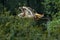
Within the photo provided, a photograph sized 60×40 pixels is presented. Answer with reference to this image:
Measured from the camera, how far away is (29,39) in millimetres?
6211

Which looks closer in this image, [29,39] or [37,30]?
[29,39]

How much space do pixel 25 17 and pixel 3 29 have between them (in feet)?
2.58

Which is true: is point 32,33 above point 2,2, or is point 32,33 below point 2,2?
above

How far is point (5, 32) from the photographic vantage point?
6945mm

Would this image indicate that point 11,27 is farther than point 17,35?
Yes

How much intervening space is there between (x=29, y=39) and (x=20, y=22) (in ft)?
3.76

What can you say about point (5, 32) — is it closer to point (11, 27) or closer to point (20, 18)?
point (11, 27)

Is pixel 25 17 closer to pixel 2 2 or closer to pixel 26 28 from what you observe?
pixel 26 28

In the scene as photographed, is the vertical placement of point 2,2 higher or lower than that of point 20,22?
lower

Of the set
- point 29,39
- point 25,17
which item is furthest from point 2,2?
point 29,39

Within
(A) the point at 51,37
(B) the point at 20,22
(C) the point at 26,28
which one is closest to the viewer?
(A) the point at 51,37

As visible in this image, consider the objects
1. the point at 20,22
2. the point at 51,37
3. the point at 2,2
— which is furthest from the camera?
the point at 2,2

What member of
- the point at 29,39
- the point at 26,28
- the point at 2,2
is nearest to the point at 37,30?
the point at 26,28

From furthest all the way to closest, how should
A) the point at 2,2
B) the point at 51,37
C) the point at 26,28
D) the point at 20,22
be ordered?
the point at 2,2
the point at 20,22
the point at 26,28
the point at 51,37
